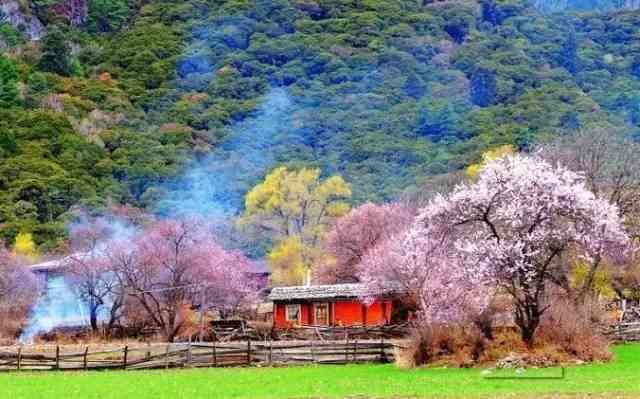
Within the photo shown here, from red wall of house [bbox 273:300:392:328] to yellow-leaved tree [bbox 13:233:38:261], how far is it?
91.5 ft

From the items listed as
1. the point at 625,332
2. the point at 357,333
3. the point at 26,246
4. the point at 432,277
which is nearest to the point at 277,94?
the point at 26,246

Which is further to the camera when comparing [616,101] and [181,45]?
[181,45]

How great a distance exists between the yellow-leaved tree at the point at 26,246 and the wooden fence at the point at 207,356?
39.1 m

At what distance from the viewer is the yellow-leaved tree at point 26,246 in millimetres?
83625

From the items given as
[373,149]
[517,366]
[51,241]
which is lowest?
[517,366]

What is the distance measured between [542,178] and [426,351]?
310 inches

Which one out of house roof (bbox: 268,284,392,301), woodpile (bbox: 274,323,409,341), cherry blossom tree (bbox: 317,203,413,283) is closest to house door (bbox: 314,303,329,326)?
house roof (bbox: 268,284,392,301)

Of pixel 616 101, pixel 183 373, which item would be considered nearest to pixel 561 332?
pixel 183 373

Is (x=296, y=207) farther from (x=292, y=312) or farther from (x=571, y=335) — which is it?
(x=571, y=335)

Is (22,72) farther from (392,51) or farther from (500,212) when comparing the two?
(500,212)

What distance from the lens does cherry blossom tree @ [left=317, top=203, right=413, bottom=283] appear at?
242 feet

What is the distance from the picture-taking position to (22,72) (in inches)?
6373

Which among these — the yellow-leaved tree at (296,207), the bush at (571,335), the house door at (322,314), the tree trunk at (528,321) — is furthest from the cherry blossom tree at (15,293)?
the bush at (571,335)

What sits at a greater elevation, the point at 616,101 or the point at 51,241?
the point at 616,101
